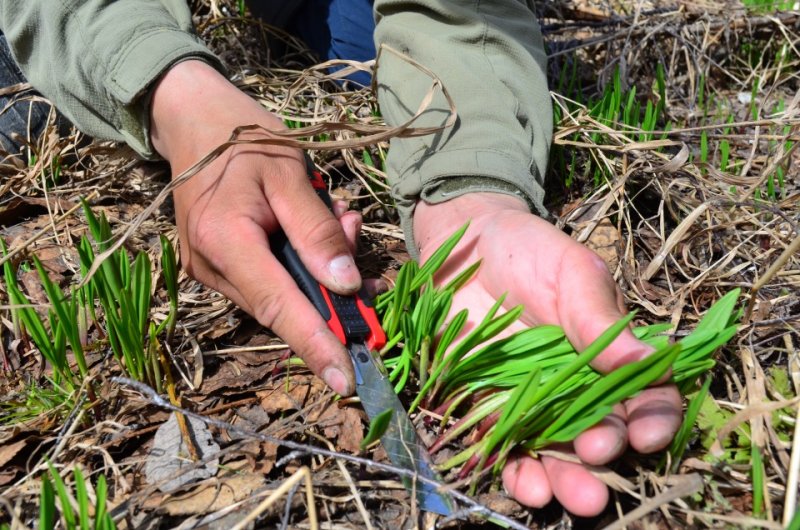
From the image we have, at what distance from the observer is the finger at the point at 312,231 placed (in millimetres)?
1319

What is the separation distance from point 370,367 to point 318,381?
0.17m

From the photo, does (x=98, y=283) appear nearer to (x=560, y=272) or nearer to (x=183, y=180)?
(x=183, y=180)

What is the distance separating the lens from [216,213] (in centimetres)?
136

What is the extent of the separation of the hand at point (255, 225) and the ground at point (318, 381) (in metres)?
0.12

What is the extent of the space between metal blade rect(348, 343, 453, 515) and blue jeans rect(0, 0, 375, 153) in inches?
58.7

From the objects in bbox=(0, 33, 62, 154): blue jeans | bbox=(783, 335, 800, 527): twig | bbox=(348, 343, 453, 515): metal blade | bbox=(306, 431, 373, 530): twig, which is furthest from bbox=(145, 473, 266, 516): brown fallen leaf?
bbox=(0, 33, 62, 154): blue jeans

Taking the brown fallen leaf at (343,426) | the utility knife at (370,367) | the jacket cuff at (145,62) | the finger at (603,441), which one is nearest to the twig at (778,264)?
the finger at (603,441)

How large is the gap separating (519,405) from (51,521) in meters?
0.69

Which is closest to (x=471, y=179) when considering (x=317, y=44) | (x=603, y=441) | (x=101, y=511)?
(x=603, y=441)

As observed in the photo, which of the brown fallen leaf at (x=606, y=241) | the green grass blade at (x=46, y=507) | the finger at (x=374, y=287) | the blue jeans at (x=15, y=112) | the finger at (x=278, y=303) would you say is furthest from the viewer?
the blue jeans at (x=15, y=112)

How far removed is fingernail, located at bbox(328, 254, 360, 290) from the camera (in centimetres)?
131

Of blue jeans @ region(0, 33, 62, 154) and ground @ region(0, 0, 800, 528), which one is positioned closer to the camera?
ground @ region(0, 0, 800, 528)

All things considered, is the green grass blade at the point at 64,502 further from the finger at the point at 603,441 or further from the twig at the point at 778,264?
the twig at the point at 778,264

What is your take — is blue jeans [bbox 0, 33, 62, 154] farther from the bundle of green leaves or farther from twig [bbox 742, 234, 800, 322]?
twig [bbox 742, 234, 800, 322]
